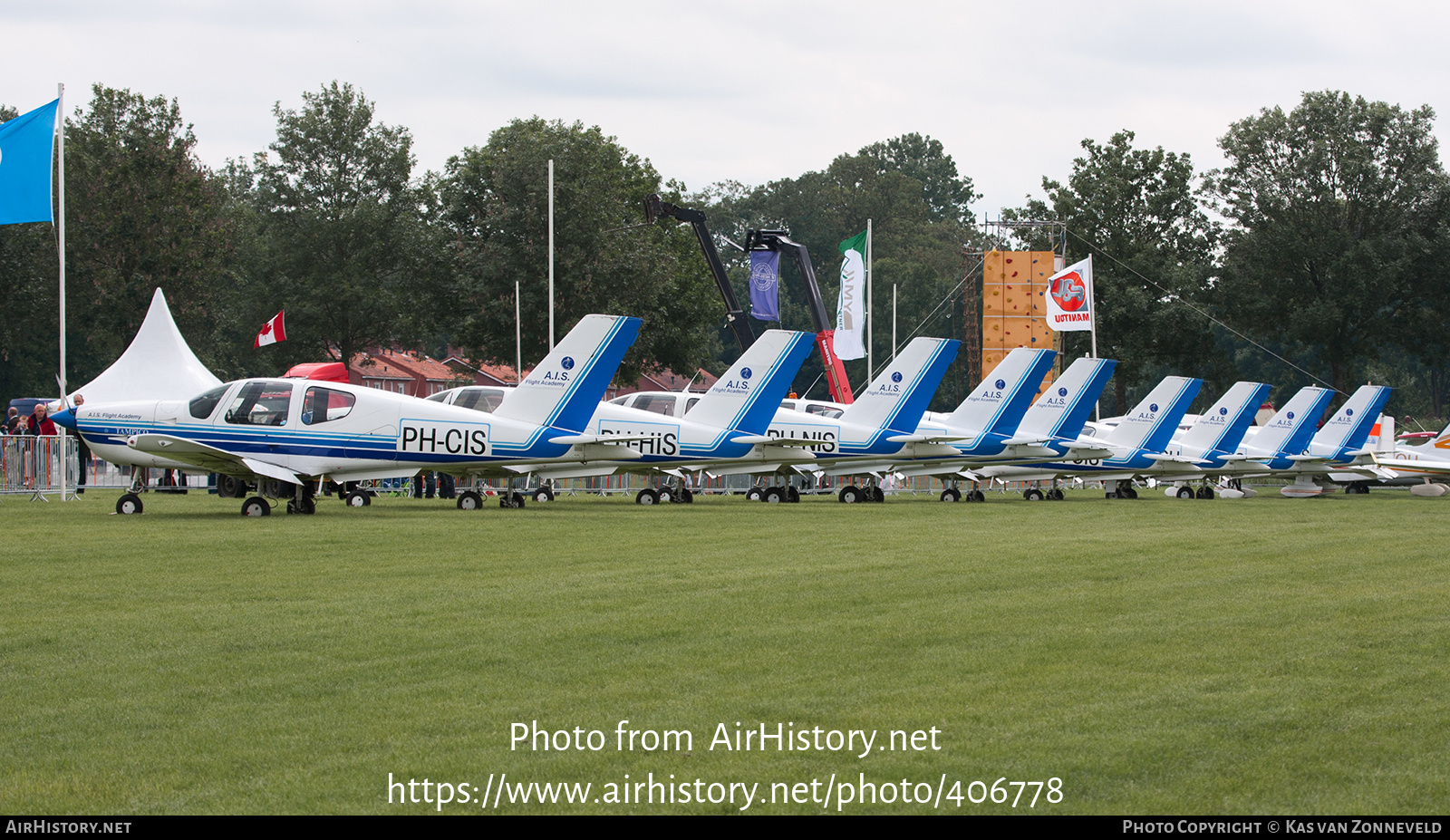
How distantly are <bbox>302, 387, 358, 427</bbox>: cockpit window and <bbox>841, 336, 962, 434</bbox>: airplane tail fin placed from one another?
1098 cm

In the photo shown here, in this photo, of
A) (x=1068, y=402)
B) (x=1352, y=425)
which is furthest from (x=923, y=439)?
(x=1352, y=425)

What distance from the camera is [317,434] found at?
65.3 feet

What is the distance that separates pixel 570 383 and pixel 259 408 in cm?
477

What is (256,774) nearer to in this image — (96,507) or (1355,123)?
(96,507)

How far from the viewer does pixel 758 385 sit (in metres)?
24.2

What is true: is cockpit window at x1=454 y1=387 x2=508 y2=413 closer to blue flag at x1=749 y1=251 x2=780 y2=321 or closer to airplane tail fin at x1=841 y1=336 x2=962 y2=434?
airplane tail fin at x1=841 y1=336 x2=962 y2=434

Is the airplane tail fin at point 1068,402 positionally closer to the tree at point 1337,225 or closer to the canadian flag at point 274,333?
the canadian flag at point 274,333

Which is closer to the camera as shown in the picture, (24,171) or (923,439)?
(24,171)

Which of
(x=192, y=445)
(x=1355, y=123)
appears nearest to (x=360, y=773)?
(x=192, y=445)

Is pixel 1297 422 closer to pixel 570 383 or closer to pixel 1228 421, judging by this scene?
pixel 1228 421

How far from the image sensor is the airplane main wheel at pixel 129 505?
1903cm

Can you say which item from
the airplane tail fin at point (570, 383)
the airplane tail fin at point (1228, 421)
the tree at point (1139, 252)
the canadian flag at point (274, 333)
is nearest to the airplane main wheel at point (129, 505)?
the airplane tail fin at point (570, 383)

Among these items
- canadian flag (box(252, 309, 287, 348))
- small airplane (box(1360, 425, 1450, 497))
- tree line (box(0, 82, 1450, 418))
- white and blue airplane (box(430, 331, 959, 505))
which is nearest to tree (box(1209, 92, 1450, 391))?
tree line (box(0, 82, 1450, 418))

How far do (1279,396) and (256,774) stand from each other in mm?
79141
